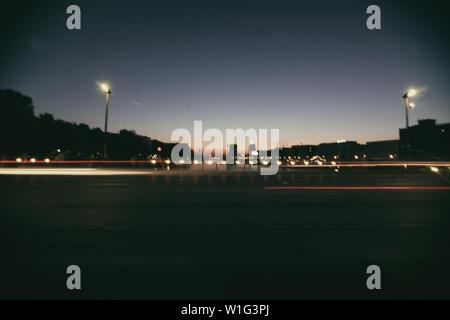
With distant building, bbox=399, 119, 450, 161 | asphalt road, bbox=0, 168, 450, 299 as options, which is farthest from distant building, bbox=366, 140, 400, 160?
asphalt road, bbox=0, 168, 450, 299

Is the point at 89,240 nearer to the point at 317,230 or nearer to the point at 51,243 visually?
the point at 51,243

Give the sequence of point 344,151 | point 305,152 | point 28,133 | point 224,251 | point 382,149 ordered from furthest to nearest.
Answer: point 305,152 → point 344,151 → point 382,149 → point 28,133 → point 224,251

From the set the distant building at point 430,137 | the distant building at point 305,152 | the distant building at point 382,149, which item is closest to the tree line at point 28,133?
the distant building at point 430,137

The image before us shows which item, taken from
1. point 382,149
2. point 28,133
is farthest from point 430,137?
point 28,133

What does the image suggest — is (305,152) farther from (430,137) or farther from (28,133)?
(28,133)

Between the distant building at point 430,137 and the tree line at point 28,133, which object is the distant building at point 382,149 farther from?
the tree line at point 28,133

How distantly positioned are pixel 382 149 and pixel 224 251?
447 ft

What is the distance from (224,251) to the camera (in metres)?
4.17

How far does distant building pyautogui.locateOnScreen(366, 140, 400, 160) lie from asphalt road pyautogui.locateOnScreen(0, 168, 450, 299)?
4815 inches

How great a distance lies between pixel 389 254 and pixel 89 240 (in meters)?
5.71

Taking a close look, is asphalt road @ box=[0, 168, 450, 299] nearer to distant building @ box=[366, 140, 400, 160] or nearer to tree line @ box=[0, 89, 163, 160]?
tree line @ box=[0, 89, 163, 160]

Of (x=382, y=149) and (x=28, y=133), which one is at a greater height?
(x=28, y=133)

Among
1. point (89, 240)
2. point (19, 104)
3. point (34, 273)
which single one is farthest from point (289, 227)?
point (19, 104)

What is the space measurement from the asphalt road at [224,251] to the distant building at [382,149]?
12231 centimetres
